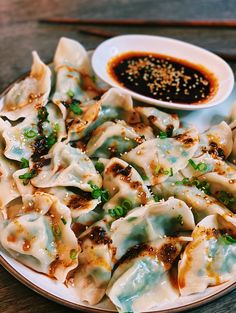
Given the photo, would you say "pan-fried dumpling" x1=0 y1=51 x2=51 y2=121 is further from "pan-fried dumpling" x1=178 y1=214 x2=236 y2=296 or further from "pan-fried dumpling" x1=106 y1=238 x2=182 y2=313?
"pan-fried dumpling" x1=178 y1=214 x2=236 y2=296

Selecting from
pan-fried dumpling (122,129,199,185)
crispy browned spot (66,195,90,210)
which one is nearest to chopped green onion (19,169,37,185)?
crispy browned spot (66,195,90,210)

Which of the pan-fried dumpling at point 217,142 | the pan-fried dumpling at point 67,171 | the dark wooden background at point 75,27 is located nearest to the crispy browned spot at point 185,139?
the pan-fried dumpling at point 217,142

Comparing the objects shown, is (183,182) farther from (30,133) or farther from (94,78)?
(94,78)

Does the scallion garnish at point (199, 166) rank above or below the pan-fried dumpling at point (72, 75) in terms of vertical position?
below

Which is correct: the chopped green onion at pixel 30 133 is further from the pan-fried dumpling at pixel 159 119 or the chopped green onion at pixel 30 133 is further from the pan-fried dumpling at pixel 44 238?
the pan-fried dumpling at pixel 159 119

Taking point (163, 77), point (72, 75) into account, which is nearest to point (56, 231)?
point (72, 75)

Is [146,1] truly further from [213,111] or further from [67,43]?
[213,111]

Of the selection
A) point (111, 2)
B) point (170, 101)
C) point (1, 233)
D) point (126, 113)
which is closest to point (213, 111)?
point (170, 101)
